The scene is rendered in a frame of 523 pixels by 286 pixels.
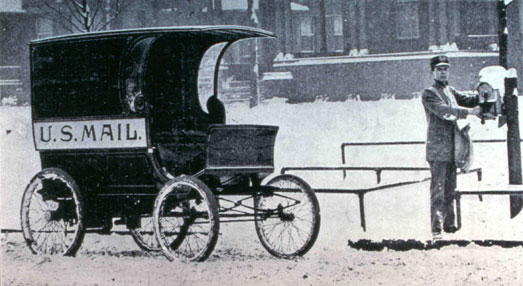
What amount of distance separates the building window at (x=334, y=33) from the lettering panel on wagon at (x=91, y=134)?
220 centimetres

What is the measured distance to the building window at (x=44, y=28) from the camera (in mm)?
5828

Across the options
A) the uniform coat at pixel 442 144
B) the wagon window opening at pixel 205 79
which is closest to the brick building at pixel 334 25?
the wagon window opening at pixel 205 79

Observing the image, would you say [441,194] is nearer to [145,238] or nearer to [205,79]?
[205,79]

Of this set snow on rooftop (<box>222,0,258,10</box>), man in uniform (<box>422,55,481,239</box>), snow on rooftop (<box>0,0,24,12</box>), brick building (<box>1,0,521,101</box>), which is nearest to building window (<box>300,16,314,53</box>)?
brick building (<box>1,0,521,101</box>)

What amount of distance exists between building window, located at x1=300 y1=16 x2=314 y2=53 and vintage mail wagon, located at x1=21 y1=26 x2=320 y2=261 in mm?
1094

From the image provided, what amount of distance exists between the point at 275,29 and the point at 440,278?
2.33 metres

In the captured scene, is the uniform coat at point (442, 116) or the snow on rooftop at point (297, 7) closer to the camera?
the uniform coat at point (442, 116)

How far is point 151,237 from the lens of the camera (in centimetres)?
566

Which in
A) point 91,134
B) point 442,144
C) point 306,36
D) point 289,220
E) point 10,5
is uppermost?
point 10,5

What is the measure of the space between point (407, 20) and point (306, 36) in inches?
36.8

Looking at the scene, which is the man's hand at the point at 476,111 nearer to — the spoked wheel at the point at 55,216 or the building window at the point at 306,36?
the building window at the point at 306,36

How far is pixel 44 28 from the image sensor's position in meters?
5.92

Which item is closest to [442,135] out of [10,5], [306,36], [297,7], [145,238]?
[306,36]

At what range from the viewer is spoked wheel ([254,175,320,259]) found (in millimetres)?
5070
